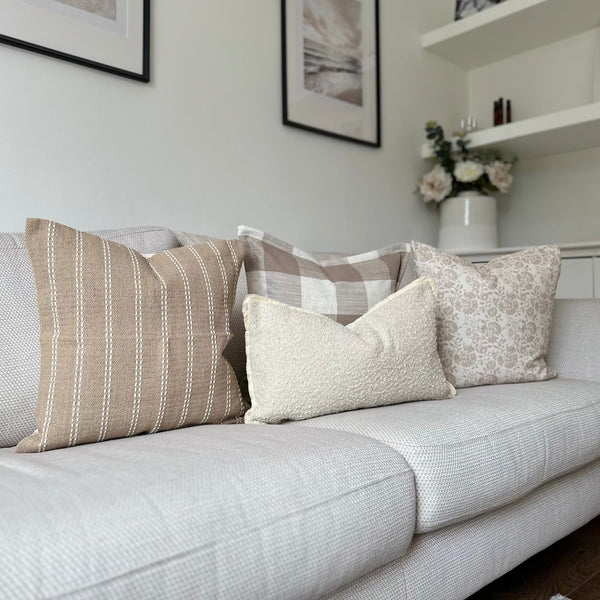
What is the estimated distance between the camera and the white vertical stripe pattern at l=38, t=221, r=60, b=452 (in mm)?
1105

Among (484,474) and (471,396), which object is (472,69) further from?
(484,474)

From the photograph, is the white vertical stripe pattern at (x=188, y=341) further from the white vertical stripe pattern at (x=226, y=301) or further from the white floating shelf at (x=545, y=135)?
the white floating shelf at (x=545, y=135)

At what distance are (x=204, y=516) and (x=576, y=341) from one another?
1444mm

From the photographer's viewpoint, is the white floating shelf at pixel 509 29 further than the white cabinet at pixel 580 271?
Yes

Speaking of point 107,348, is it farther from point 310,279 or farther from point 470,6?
point 470,6

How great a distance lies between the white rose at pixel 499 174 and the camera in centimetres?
296

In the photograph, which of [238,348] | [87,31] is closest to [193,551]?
[238,348]

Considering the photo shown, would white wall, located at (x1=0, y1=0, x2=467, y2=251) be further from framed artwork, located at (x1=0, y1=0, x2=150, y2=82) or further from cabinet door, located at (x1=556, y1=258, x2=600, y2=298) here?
cabinet door, located at (x1=556, y1=258, x2=600, y2=298)

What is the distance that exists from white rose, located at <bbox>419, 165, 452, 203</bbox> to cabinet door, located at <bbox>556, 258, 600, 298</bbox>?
2.05 feet

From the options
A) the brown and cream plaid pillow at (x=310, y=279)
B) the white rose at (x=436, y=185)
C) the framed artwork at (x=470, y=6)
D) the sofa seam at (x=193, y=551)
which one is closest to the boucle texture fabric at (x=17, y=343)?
the brown and cream plaid pillow at (x=310, y=279)

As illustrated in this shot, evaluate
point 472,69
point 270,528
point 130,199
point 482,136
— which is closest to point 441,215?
point 482,136

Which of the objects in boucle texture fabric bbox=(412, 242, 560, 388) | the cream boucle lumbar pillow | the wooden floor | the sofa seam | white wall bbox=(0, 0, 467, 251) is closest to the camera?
the sofa seam

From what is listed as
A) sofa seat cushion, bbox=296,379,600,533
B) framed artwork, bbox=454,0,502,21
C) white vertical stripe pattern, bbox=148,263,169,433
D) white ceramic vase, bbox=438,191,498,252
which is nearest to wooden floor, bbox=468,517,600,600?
sofa seat cushion, bbox=296,379,600,533

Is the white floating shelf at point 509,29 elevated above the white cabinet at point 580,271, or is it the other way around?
the white floating shelf at point 509,29
